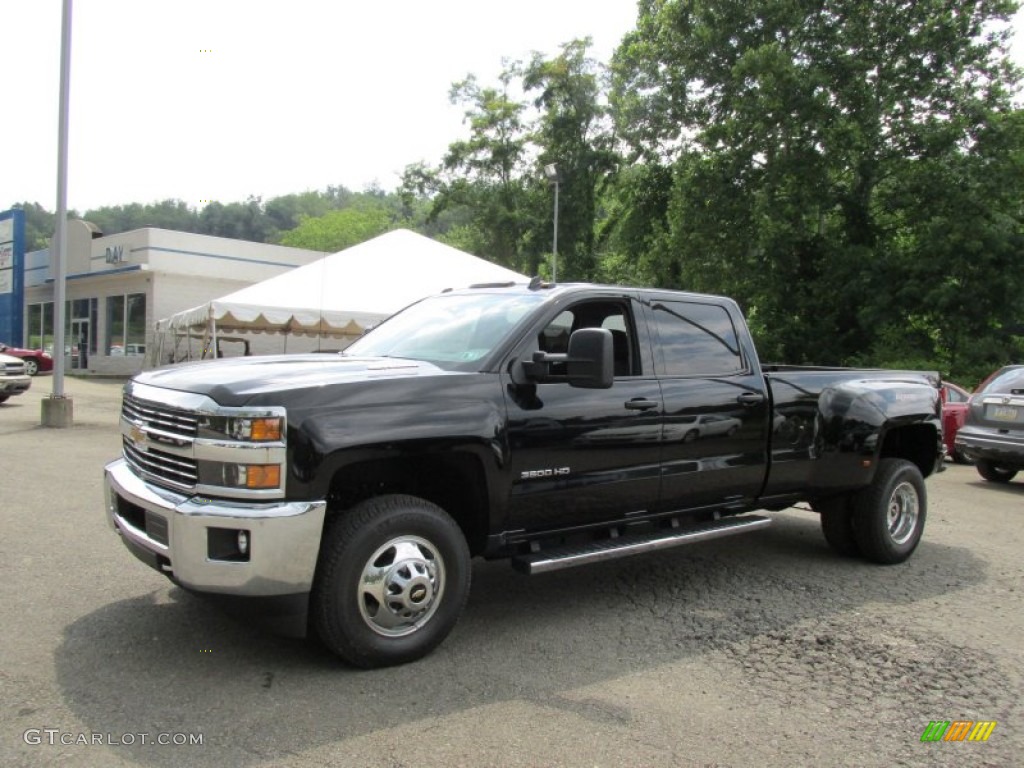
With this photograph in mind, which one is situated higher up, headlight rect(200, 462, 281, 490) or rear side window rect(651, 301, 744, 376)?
rear side window rect(651, 301, 744, 376)

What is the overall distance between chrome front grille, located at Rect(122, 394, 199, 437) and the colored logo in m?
3.44

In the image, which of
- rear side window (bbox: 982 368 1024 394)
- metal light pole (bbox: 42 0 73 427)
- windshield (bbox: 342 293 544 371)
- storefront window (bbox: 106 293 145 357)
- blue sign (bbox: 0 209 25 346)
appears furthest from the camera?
blue sign (bbox: 0 209 25 346)

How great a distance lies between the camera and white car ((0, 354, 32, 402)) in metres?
16.9

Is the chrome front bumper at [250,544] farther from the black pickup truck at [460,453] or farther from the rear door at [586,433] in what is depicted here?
the rear door at [586,433]

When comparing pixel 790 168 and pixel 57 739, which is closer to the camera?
pixel 57 739

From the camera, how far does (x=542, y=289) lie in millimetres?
5031

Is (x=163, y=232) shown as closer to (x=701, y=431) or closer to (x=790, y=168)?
(x=790, y=168)

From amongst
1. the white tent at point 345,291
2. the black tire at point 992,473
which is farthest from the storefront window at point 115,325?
the black tire at point 992,473

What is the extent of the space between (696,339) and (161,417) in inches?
130

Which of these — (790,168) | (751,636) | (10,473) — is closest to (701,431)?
(751,636)

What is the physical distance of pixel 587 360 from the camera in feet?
13.7

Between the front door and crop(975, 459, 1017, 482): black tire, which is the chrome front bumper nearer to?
crop(975, 459, 1017, 482): black tire

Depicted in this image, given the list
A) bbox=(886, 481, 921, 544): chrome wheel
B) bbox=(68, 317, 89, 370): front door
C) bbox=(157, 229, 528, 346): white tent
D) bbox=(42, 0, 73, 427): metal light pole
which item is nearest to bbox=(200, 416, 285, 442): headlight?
bbox=(886, 481, 921, 544): chrome wheel

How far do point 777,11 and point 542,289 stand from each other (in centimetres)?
2250
